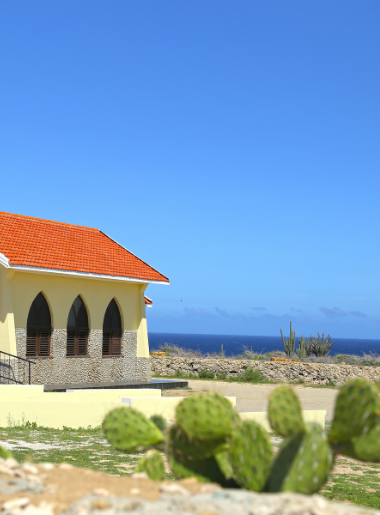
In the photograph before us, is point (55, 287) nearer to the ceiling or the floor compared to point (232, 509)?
nearer to the ceiling

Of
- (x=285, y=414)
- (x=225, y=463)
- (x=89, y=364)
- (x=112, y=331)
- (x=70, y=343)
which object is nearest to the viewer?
(x=285, y=414)

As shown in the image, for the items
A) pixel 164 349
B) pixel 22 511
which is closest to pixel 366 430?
pixel 22 511

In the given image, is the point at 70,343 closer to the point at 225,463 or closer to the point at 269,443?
the point at 225,463

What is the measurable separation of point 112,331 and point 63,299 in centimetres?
315

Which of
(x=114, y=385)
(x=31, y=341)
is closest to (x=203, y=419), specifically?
(x=31, y=341)

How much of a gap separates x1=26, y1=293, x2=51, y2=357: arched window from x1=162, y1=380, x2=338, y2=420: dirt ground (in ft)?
18.1

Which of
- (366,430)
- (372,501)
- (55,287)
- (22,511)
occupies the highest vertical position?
(55,287)

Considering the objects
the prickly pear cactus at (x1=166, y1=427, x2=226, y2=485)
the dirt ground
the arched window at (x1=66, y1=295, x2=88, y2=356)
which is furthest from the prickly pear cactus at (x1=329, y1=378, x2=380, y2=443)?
the arched window at (x1=66, y1=295, x2=88, y2=356)

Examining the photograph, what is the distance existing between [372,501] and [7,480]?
707cm

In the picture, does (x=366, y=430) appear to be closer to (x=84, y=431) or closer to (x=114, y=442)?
(x=114, y=442)

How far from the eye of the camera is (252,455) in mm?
4086

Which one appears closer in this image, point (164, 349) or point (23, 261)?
point (23, 261)

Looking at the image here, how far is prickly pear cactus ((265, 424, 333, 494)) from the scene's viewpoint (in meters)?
3.76

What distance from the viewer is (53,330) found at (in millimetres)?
21203
